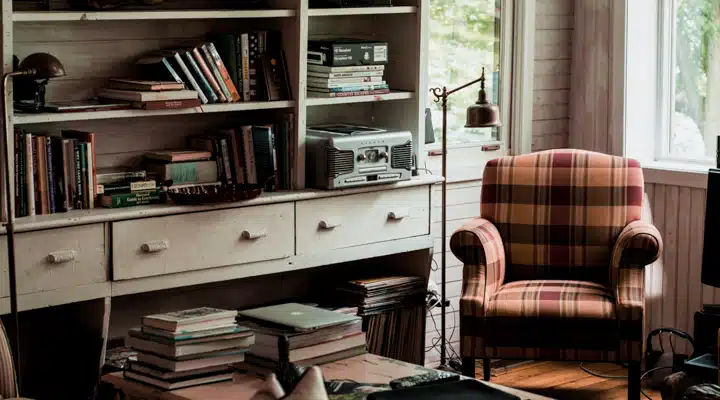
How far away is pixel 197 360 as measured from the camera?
305 cm

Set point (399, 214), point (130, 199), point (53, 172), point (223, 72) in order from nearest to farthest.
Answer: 1. point (53, 172)
2. point (130, 199)
3. point (223, 72)
4. point (399, 214)

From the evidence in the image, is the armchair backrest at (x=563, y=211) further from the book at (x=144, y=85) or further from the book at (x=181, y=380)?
the book at (x=181, y=380)

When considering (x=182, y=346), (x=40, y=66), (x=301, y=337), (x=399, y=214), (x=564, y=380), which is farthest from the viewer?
(x=564, y=380)

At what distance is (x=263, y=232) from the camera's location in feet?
13.4

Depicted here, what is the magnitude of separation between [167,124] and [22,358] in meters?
1.01

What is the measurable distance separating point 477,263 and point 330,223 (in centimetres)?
59

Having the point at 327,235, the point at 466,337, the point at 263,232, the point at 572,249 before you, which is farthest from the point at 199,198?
the point at 572,249

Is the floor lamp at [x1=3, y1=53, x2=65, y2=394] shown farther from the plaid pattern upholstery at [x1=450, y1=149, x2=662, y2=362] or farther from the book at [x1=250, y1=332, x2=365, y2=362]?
the plaid pattern upholstery at [x1=450, y1=149, x2=662, y2=362]

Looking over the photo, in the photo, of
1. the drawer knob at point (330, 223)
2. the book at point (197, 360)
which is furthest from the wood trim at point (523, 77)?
the book at point (197, 360)

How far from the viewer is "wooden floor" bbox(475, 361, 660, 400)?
4660 mm

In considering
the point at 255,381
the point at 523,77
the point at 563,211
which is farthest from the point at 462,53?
the point at 255,381

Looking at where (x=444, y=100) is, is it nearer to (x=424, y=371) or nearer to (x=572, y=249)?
(x=572, y=249)

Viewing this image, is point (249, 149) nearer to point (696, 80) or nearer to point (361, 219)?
point (361, 219)

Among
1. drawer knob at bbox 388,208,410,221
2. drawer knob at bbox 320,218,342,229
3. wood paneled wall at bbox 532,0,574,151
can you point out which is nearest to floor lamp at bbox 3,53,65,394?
drawer knob at bbox 320,218,342,229
